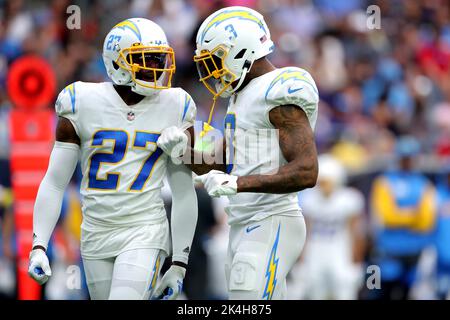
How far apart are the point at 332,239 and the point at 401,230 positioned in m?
0.79

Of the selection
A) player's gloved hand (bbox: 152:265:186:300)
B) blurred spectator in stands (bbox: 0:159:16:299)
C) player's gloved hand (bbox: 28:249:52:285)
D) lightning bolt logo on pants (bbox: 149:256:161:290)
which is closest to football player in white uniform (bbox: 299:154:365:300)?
blurred spectator in stands (bbox: 0:159:16:299)

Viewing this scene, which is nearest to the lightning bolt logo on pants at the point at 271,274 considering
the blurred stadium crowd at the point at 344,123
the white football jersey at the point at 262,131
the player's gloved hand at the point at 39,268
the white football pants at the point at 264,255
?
the white football pants at the point at 264,255

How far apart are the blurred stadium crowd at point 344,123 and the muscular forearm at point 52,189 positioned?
3.60 meters

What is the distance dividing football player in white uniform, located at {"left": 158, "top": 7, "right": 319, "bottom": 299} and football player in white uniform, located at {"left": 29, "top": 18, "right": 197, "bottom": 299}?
20 centimetres

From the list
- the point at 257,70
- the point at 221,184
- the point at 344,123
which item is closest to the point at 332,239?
the point at 344,123

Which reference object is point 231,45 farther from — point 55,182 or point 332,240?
point 332,240

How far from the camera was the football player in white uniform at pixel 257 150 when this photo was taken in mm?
5508

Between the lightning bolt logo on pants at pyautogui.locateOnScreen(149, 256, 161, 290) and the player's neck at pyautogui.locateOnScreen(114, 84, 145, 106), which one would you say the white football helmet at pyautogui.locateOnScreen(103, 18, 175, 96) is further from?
the lightning bolt logo on pants at pyautogui.locateOnScreen(149, 256, 161, 290)

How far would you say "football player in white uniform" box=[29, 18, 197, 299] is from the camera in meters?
5.85

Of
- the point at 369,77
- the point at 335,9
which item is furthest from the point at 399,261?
the point at 335,9

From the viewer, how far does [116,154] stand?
5871 millimetres

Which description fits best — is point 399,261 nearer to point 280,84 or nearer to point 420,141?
point 420,141

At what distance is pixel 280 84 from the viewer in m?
5.62

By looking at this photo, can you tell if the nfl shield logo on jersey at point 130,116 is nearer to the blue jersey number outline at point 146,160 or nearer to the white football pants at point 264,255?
the blue jersey number outline at point 146,160
